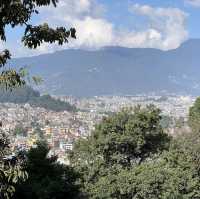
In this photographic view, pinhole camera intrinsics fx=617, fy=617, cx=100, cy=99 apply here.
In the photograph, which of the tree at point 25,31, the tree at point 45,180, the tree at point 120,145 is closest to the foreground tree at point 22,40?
the tree at point 25,31

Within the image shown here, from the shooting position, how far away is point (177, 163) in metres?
25.4

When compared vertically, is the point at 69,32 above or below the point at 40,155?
above

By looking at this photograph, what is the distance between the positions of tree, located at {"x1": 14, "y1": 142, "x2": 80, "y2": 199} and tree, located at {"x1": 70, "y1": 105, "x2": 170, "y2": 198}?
4.18m

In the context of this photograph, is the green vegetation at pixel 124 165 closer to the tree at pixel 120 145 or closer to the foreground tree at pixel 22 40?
the tree at pixel 120 145

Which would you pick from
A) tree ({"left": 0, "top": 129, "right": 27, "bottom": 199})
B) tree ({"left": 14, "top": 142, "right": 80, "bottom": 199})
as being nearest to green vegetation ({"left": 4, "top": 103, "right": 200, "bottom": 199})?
tree ({"left": 14, "top": 142, "right": 80, "bottom": 199})

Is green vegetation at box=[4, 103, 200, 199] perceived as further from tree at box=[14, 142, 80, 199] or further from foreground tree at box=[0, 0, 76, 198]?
foreground tree at box=[0, 0, 76, 198]

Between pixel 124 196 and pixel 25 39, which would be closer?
pixel 25 39

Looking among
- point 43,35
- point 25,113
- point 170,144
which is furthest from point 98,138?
point 25,113

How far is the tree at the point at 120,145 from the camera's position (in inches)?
1045

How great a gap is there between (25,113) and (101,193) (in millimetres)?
132458

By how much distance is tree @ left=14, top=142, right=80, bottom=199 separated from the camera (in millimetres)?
19094

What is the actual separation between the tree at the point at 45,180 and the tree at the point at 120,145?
4180 millimetres

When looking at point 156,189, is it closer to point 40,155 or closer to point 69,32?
point 40,155

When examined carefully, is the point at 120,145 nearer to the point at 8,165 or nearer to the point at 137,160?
the point at 137,160
